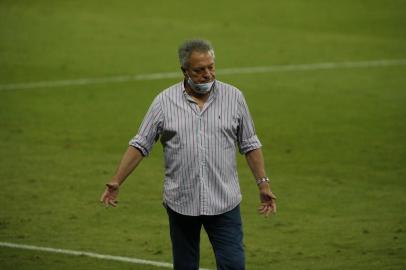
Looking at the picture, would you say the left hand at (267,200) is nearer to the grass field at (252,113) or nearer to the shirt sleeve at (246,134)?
the shirt sleeve at (246,134)

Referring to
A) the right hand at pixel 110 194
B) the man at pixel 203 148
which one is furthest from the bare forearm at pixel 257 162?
the right hand at pixel 110 194

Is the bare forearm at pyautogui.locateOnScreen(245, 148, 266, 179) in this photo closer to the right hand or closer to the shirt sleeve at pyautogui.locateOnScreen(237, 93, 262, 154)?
the shirt sleeve at pyautogui.locateOnScreen(237, 93, 262, 154)

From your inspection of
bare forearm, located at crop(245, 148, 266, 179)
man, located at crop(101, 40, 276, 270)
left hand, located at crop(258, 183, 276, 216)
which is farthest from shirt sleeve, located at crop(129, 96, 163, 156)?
left hand, located at crop(258, 183, 276, 216)

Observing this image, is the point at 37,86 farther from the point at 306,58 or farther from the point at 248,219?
the point at 248,219

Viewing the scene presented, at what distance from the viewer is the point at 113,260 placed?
12820mm

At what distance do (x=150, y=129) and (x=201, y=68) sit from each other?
2.20 ft

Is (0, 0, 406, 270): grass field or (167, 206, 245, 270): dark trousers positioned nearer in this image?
(167, 206, 245, 270): dark trousers

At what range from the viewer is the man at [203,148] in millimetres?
9523

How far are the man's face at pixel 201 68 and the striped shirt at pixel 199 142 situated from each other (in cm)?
15

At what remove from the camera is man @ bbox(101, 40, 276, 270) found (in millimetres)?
9523

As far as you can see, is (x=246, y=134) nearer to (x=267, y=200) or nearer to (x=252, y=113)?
(x=267, y=200)

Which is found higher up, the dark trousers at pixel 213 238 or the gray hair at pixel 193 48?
the gray hair at pixel 193 48

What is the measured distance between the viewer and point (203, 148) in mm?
9500

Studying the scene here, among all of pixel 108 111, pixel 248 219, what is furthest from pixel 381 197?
pixel 108 111
